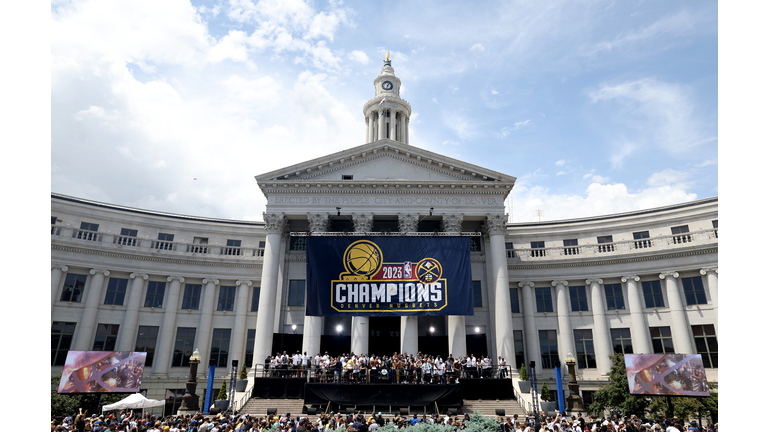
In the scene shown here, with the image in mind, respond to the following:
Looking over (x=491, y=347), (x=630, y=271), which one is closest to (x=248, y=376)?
(x=491, y=347)

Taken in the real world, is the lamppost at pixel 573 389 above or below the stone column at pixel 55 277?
below

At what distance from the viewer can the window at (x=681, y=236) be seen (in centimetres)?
3559

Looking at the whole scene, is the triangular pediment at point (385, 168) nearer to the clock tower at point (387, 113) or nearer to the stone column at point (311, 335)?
the stone column at point (311, 335)

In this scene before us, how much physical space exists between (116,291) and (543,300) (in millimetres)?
35489

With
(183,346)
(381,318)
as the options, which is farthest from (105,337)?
(381,318)

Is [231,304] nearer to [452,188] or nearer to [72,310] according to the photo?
[72,310]

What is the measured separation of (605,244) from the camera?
37.8 meters

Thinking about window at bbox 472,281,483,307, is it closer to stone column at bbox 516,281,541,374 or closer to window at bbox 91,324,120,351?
stone column at bbox 516,281,541,374

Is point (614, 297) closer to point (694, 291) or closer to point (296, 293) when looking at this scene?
point (694, 291)

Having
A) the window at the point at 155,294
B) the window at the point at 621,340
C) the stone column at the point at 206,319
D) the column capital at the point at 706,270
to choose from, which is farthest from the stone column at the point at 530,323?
the window at the point at 155,294

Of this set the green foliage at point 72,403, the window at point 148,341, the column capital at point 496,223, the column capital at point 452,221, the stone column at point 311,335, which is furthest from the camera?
the window at point 148,341

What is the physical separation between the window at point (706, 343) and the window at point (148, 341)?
4190 cm

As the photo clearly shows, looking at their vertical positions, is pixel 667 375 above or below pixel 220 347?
below

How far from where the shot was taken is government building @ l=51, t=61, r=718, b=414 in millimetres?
34531
